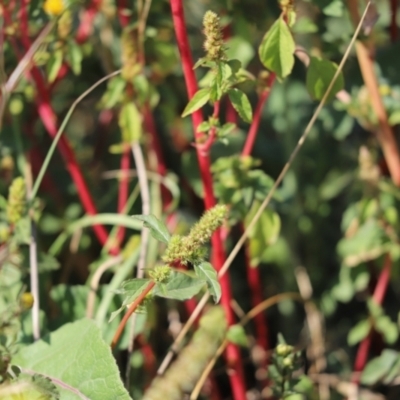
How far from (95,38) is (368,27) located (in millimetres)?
535

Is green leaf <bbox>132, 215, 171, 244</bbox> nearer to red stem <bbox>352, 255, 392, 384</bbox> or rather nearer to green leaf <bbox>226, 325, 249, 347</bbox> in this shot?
green leaf <bbox>226, 325, 249, 347</bbox>

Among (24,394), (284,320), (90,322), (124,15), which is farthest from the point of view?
(284,320)

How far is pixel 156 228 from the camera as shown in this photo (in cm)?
83

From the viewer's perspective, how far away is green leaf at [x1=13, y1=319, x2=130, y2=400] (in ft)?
2.89

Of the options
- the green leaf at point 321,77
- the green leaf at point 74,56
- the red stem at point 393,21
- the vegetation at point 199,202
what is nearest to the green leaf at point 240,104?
the vegetation at point 199,202

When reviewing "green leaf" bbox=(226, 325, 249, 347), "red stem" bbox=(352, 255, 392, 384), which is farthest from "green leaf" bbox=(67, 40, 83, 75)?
"red stem" bbox=(352, 255, 392, 384)

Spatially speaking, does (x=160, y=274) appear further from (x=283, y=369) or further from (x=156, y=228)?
(x=283, y=369)

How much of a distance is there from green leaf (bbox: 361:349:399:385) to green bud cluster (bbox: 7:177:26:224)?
24.1 inches

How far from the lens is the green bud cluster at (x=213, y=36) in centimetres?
83

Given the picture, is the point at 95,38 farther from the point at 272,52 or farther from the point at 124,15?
the point at 272,52

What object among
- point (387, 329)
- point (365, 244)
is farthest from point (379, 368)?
point (365, 244)

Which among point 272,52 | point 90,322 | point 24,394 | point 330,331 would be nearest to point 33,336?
point 90,322

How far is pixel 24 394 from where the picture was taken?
833 millimetres

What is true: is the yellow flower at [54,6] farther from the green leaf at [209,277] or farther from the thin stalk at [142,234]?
the green leaf at [209,277]
